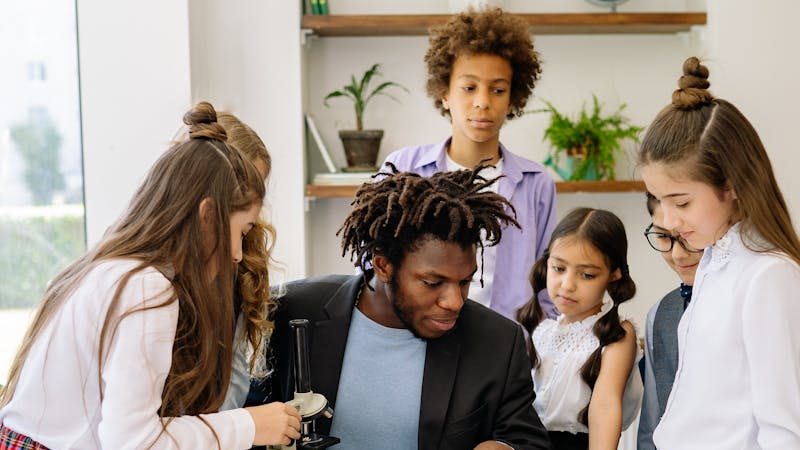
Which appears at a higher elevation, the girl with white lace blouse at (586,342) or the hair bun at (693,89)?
the hair bun at (693,89)

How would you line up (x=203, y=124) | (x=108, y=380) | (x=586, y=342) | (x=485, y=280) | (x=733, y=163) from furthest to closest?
(x=485, y=280)
(x=586, y=342)
(x=203, y=124)
(x=733, y=163)
(x=108, y=380)

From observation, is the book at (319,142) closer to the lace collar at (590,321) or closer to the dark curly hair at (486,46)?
the dark curly hair at (486,46)

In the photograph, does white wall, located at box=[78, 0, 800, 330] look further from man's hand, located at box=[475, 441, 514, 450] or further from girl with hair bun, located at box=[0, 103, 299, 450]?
man's hand, located at box=[475, 441, 514, 450]

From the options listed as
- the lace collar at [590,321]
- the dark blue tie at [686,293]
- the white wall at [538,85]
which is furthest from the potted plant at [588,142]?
the dark blue tie at [686,293]

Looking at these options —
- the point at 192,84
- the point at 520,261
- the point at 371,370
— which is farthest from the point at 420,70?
the point at 371,370

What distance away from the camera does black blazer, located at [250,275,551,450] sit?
Result: 1617 mm

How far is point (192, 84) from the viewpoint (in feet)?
9.25

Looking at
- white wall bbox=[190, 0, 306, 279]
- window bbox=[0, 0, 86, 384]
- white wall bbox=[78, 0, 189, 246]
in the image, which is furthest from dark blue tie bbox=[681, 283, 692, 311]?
window bbox=[0, 0, 86, 384]

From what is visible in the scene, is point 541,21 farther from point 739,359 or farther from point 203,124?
point 739,359

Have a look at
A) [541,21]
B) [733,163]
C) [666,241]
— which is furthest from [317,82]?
[733,163]

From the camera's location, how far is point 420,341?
1689mm

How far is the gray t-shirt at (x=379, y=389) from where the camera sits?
162cm

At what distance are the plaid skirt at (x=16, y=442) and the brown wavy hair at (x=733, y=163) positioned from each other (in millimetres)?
1140

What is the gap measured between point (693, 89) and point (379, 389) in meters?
0.78
